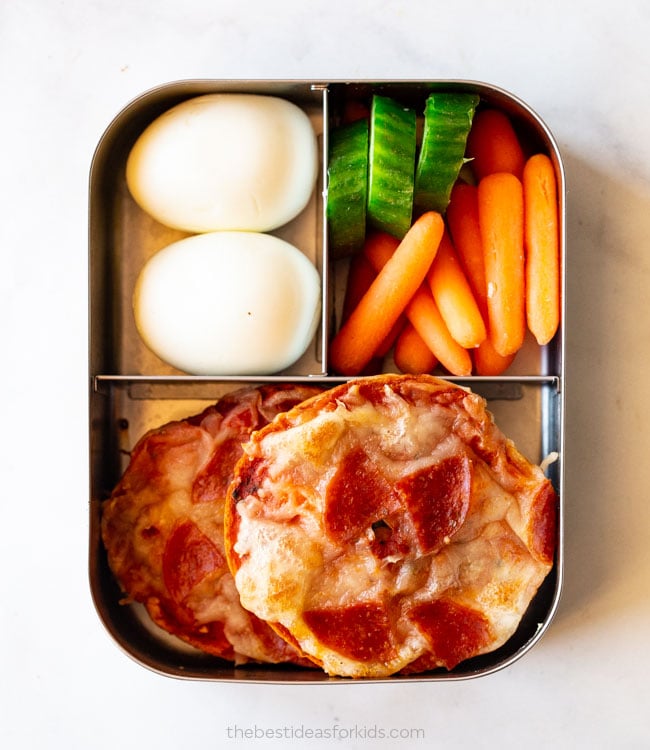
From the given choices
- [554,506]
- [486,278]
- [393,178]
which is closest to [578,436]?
[554,506]

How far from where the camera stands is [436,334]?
1.83 m

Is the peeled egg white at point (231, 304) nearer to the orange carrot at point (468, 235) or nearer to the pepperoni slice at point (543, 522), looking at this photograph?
the orange carrot at point (468, 235)

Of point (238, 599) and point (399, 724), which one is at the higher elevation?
point (238, 599)

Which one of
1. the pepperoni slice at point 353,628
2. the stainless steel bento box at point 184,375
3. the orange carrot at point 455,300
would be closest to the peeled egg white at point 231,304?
the stainless steel bento box at point 184,375

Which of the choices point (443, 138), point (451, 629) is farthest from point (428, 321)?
point (451, 629)

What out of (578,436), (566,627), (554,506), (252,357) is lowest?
(566,627)

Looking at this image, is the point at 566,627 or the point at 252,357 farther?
the point at 566,627

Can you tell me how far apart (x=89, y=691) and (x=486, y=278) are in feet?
4.35

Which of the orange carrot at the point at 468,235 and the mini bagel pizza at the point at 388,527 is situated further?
the orange carrot at the point at 468,235

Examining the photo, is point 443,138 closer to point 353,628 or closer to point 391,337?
point 391,337

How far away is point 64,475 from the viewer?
1.95 metres

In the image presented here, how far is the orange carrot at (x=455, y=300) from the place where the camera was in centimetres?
180

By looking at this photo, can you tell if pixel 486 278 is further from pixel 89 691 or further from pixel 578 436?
pixel 89 691

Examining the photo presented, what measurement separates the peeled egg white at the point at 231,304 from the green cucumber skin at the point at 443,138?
0.33m
